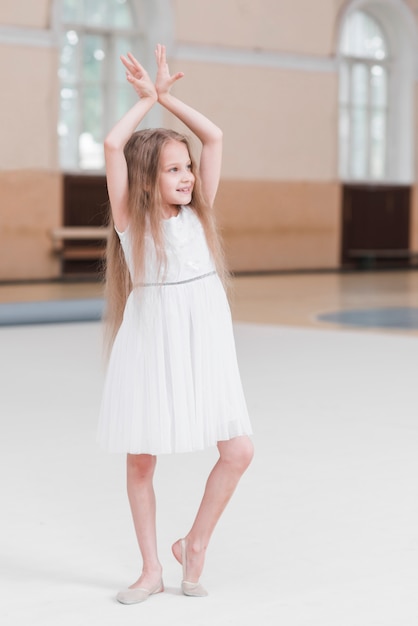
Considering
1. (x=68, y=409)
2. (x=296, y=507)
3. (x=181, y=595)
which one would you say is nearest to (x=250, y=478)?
(x=296, y=507)

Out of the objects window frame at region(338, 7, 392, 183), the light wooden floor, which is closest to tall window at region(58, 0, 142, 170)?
the light wooden floor

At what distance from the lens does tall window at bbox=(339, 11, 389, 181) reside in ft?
62.9

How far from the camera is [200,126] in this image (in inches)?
127

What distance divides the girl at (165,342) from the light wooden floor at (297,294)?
6785mm

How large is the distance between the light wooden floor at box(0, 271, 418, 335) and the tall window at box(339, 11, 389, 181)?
2.40m

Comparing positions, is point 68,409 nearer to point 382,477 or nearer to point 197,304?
point 382,477

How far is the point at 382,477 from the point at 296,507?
0.58 meters

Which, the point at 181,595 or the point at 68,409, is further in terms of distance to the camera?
the point at 68,409

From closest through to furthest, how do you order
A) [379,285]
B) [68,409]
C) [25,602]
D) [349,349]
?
[25,602] → [68,409] → [349,349] → [379,285]

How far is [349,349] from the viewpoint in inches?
337

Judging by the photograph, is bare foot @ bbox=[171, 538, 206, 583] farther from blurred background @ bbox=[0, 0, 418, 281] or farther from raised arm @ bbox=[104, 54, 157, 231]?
blurred background @ bbox=[0, 0, 418, 281]

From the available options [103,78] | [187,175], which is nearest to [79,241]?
[103,78]

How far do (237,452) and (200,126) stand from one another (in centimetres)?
87

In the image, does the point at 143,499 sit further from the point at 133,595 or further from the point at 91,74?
the point at 91,74
